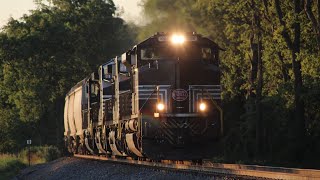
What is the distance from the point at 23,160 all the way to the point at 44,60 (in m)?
14.5

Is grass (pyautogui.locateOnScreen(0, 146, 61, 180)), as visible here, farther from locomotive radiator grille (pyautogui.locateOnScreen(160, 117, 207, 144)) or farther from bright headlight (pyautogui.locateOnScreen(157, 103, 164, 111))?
locomotive radiator grille (pyautogui.locateOnScreen(160, 117, 207, 144))

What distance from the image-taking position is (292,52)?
39.9 m

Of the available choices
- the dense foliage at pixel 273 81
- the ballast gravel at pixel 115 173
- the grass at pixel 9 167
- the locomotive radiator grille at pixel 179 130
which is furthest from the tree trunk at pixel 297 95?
the grass at pixel 9 167

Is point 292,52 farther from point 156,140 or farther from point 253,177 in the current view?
point 253,177

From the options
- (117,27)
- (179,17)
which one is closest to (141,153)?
(179,17)

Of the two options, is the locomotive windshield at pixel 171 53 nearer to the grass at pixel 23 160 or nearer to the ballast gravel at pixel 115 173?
the ballast gravel at pixel 115 173

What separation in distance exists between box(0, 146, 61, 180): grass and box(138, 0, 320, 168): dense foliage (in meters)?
14.0

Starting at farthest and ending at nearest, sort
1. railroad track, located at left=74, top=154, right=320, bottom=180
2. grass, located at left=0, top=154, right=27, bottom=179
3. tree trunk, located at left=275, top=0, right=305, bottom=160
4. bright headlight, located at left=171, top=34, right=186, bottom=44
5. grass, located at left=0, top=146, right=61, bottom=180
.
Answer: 1. grass, located at left=0, top=146, right=61, bottom=180
2. grass, located at left=0, top=154, right=27, bottom=179
3. tree trunk, located at left=275, top=0, right=305, bottom=160
4. bright headlight, located at left=171, top=34, right=186, bottom=44
5. railroad track, located at left=74, top=154, right=320, bottom=180

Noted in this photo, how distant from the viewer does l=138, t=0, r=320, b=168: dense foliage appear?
3847cm

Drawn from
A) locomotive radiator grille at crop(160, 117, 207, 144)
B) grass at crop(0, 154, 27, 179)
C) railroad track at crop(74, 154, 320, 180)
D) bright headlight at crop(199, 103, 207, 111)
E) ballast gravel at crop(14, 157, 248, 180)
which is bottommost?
grass at crop(0, 154, 27, 179)

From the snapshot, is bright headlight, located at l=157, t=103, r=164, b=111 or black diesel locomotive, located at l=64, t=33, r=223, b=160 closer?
black diesel locomotive, located at l=64, t=33, r=223, b=160

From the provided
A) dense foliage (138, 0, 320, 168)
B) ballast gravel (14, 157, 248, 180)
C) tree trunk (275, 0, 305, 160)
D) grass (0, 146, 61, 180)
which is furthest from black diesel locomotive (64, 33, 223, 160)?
grass (0, 146, 61, 180)

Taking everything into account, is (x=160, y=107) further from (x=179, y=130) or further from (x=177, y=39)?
(x=177, y=39)

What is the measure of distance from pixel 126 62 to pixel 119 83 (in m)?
2.07
